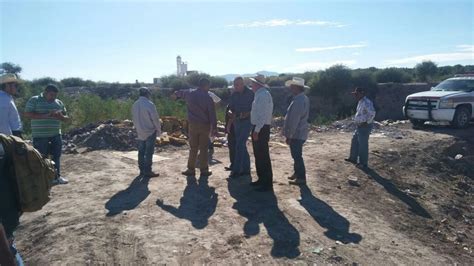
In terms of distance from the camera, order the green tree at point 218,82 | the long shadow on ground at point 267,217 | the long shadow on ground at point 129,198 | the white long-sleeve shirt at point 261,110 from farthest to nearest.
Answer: the green tree at point 218,82 < the white long-sleeve shirt at point 261,110 < the long shadow on ground at point 129,198 < the long shadow on ground at point 267,217

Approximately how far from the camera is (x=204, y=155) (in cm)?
796

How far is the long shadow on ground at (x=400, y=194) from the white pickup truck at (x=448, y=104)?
22.0 feet

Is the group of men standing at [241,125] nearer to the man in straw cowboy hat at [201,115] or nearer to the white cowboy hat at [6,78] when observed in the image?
the man in straw cowboy hat at [201,115]

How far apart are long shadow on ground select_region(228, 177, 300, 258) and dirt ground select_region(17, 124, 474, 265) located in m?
0.02

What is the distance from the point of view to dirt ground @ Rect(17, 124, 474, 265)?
4.95m

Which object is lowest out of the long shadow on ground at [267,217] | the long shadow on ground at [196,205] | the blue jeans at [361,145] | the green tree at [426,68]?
the long shadow on ground at [267,217]

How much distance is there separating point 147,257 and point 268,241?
1.51 metres

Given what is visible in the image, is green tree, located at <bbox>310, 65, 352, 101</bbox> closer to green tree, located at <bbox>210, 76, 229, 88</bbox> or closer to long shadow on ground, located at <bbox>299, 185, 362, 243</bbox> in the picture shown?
green tree, located at <bbox>210, 76, 229, 88</bbox>

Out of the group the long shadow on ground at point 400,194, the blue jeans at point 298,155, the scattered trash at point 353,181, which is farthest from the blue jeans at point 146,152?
the long shadow on ground at point 400,194

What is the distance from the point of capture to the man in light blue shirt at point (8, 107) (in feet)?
19.2

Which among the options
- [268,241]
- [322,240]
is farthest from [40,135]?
[322,240]

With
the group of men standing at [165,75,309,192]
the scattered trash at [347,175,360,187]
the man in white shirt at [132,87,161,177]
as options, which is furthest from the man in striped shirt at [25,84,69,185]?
the scattered trash at [347,175,360,187]

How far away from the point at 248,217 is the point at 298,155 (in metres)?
1.89

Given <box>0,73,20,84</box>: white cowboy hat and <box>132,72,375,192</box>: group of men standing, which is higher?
<box>0,73,20,84</box>: white cowboy hat
